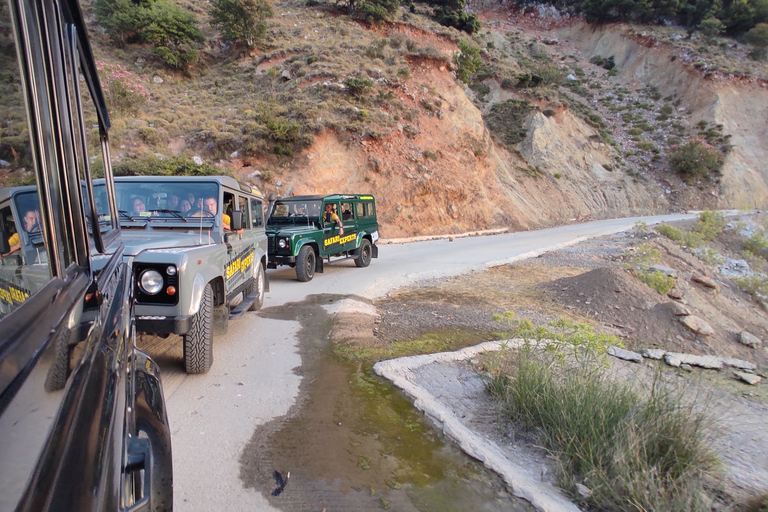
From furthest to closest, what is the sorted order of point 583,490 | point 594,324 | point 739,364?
point 594,324, point 739,364, point 583,490

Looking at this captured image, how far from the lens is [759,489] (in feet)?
9.39

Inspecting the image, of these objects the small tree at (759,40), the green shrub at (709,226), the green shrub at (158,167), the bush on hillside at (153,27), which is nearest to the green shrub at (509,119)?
the green shrub at (709,226)

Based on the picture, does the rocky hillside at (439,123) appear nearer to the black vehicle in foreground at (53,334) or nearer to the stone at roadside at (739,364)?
the stone at roadside at (739,364)

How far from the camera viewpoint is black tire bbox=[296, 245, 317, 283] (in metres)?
9.32

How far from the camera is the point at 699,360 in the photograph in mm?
5945

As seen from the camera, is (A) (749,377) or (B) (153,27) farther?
(B) (153,27)

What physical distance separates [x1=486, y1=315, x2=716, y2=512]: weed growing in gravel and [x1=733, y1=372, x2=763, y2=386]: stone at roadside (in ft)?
11.3

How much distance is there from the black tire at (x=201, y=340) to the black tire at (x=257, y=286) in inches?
83.8

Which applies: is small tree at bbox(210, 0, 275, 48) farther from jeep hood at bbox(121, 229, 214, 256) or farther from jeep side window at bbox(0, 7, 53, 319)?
jeep side window at bbox(0, 7, 53, 319)

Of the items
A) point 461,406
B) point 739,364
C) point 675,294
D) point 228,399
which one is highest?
point 228,399

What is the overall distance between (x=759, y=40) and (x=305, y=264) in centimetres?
6166

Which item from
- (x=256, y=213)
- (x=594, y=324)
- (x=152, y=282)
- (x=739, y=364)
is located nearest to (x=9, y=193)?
(x=152, y=282)

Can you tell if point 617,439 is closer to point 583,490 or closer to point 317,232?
point 583,490

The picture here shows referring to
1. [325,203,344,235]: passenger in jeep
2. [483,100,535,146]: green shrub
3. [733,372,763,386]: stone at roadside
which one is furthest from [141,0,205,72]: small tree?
[733,372,763,386]: stone at roadside
